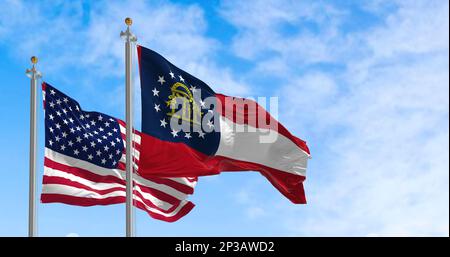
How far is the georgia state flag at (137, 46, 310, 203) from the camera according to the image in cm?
1602

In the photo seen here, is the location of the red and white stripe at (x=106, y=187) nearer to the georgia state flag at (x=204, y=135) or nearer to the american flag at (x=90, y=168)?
the american flag at (x=90, y=168)

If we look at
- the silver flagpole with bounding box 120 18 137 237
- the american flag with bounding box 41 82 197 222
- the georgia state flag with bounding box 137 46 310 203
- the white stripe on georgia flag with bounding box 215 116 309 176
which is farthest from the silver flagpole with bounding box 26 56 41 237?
the white stripe on georgia flag with bounding box 215 116 309 176

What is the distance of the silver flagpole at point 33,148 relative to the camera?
17.0 meters

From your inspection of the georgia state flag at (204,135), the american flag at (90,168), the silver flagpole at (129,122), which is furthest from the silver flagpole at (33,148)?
the georgia state flag at (204,135)

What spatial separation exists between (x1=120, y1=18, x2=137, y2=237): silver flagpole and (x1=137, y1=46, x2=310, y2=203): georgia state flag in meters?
0.42

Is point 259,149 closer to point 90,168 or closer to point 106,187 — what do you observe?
point 106,187

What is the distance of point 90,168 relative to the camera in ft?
59.1

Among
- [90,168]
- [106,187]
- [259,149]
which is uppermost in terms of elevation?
[259,149]

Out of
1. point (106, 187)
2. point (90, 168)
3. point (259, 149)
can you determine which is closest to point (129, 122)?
point (90, 168)

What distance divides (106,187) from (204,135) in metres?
3.29

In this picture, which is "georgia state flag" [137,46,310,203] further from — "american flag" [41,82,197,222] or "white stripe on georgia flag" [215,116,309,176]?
"american flag" [41,82,197,222]

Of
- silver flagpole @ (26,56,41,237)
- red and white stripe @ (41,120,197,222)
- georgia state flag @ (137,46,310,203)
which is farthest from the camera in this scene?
red and white stripe @ (41,120,197,222)
